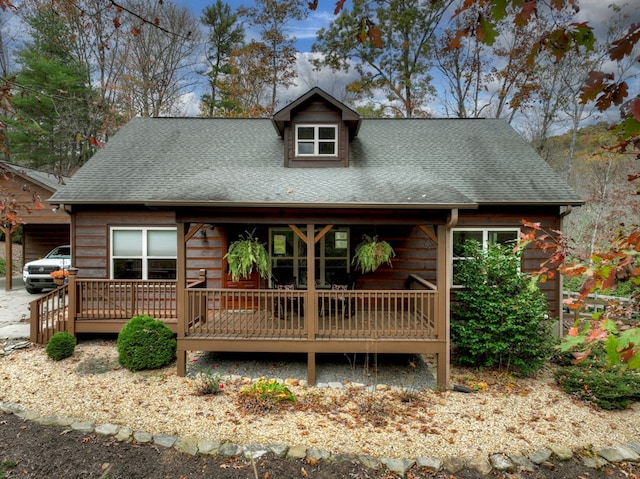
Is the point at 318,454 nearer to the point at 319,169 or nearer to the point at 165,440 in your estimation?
the point at 165,440

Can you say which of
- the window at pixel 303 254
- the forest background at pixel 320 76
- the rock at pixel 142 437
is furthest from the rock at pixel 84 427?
the forest background at pixel 320 76

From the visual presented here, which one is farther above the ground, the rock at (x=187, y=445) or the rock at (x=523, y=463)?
the rock at (x=187, y=445)

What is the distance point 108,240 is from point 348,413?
702cm

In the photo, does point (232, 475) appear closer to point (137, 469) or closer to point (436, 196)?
point (137, 469)

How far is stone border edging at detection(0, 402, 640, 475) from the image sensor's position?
3.89 m

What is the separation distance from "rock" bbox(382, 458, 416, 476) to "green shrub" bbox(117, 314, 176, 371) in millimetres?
4384

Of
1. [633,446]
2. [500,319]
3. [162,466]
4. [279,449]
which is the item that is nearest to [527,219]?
[500,319]

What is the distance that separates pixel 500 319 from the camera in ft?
20.2

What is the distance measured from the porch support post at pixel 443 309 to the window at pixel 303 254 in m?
2.84

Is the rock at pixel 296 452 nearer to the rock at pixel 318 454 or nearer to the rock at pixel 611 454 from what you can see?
the rock at pixel 318 454

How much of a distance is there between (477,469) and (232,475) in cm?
270

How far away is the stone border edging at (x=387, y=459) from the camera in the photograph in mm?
3887

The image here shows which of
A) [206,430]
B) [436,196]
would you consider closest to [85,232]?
[206,430]

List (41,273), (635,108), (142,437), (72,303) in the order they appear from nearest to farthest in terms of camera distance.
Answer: (635,108) → (142,437) → (72,303) → (41,273)
